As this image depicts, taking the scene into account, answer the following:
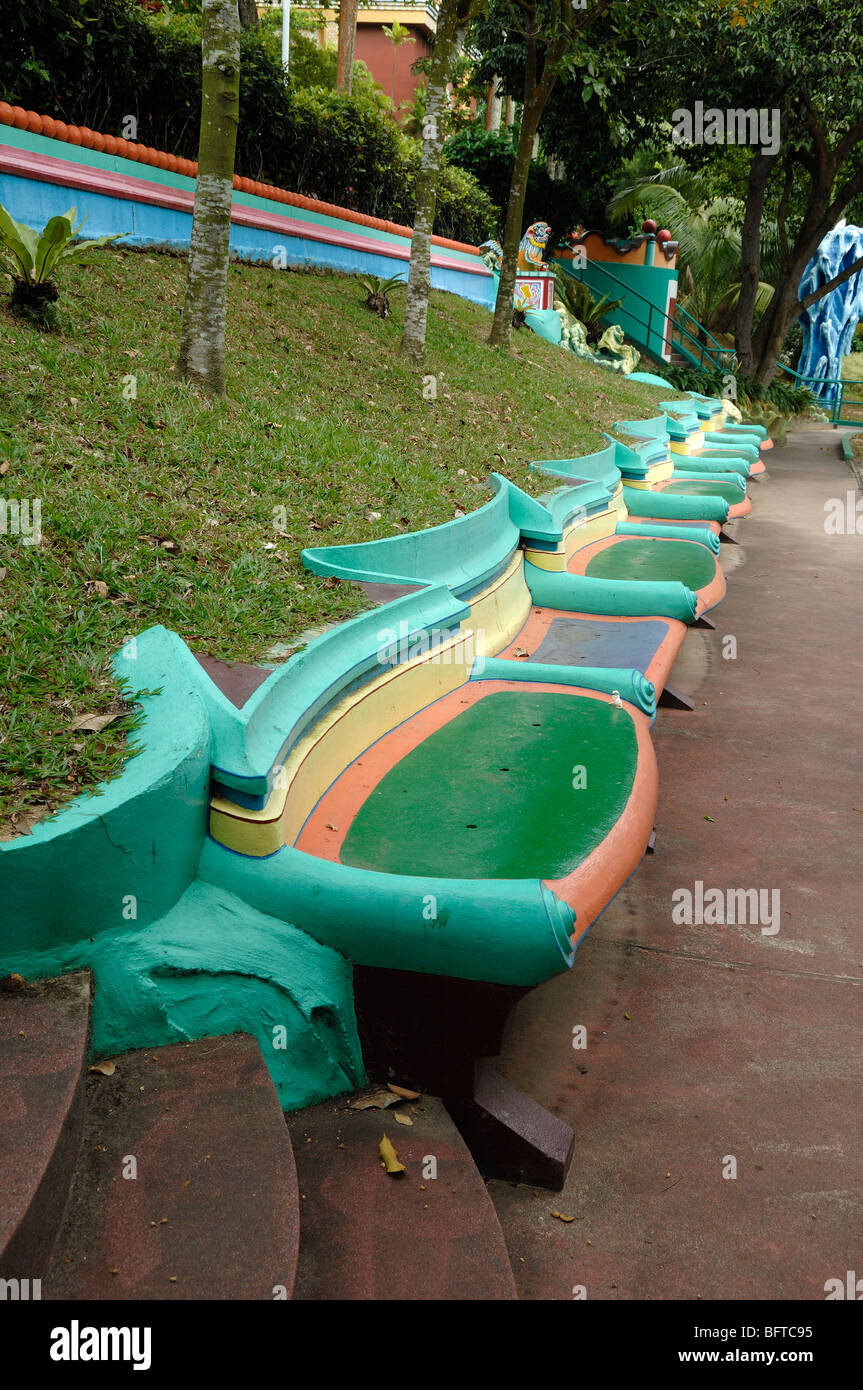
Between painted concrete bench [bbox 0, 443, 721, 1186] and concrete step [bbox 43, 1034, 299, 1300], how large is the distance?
158 mm

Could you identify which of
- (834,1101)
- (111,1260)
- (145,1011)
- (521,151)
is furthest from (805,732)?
(521,151)

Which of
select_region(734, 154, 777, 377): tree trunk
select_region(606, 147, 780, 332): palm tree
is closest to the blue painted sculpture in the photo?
select_region(606, 147, 780, 332): palm tree

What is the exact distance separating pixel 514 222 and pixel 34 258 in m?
7.36

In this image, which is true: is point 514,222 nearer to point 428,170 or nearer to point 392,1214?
point 428,170

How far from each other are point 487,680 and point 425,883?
1.83 metres

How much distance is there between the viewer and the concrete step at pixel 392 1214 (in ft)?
7.20

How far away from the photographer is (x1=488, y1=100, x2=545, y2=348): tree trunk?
11.0 m

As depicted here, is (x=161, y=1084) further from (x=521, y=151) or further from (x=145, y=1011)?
(x=521, y=151)

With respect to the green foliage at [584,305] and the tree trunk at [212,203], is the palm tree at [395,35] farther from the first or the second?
the tree trunk at [212,203]

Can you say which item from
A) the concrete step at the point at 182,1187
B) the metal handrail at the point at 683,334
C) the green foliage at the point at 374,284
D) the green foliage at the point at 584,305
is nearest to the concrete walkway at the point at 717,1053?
the concrete step at the point at 182,1187

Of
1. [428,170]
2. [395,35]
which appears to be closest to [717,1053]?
[428,170]

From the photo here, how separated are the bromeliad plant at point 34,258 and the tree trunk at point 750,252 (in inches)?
731

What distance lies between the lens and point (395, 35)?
1316 inches

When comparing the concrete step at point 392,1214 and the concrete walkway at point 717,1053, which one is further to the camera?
the concrete walkway at point 717,1053
